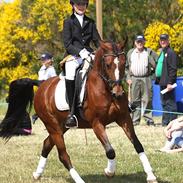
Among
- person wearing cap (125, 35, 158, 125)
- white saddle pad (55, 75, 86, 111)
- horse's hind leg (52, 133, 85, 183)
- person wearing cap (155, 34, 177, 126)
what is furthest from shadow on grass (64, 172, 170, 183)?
person wearing cap (125, 35, 158, 125)

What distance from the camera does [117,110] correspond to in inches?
267

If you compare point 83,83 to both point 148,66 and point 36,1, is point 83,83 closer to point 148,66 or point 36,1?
point 148,66

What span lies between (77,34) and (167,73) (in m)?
6.82

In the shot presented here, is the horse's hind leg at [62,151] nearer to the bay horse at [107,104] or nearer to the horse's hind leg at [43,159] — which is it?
the bay horse at [107,104]

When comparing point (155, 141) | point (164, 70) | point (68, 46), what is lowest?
point (155, 141)

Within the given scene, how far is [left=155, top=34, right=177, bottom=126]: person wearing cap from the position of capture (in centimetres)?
1395

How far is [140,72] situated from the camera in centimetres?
1453

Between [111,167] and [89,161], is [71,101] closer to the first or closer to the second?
[111,167]

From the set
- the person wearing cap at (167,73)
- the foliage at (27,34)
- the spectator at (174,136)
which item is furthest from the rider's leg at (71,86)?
the foliage at (27,34)

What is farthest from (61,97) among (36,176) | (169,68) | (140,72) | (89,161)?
(140,72)

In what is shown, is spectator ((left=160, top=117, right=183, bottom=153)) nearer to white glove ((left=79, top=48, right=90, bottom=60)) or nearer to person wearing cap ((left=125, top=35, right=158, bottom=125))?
white glove ((left=79, top=48, right=90, bottom=60))

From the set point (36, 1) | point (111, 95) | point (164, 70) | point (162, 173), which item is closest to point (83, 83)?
point (111, 95)

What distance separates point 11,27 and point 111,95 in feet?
86.3

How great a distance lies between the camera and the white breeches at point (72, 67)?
752 centimetres
